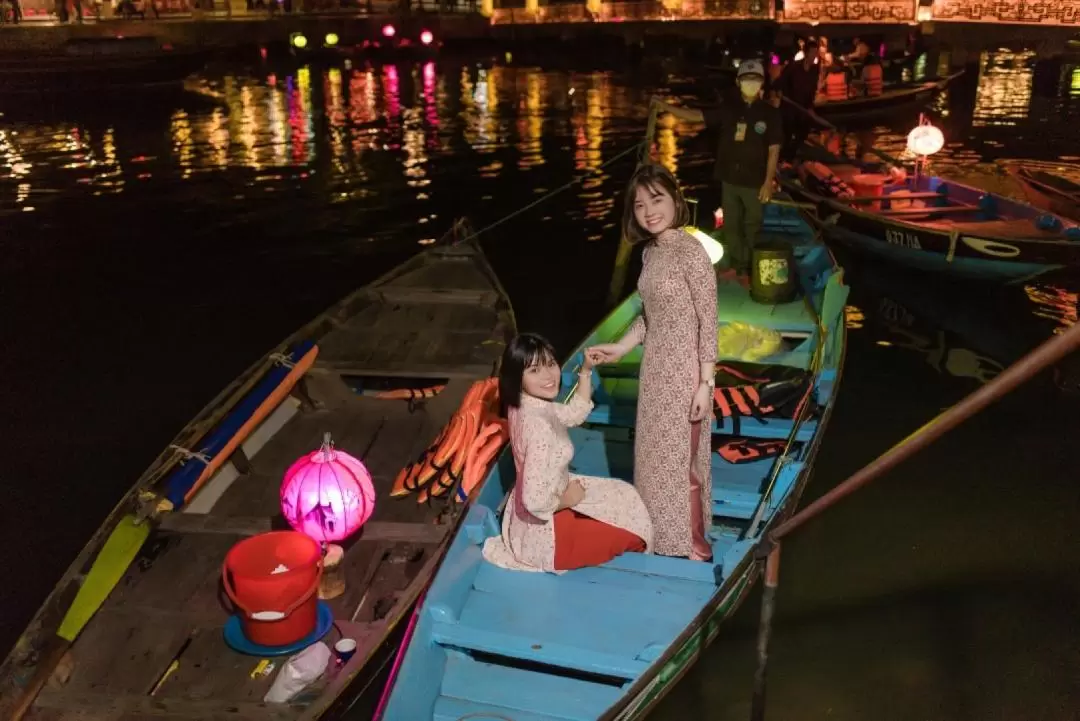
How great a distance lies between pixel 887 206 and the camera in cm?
1394

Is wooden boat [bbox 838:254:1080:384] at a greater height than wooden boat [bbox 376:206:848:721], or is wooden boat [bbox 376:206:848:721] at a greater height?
wooden boat [bbox 376:206:848:721]

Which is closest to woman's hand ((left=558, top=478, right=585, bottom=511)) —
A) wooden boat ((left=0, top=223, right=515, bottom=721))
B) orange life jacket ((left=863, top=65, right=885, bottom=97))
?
wooden boat ((left=0, top=223, right=515, bottom=721))

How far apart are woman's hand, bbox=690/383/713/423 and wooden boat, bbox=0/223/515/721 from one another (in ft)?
5.81

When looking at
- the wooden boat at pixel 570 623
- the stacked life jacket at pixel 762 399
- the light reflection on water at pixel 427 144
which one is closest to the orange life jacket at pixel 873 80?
the light reflection on water at pixel 427 144

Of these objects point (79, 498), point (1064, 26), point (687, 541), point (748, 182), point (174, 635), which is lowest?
point (79, 498)

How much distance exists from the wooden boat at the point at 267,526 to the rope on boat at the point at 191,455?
0.06ft

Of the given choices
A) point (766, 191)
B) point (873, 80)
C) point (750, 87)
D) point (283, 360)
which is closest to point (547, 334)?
point (766, 191)

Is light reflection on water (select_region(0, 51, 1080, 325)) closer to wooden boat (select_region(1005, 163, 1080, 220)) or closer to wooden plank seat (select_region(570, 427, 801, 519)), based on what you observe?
wooden boat (select_region(1005, 163, 1080, 220))

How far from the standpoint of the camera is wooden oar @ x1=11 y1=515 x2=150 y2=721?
478 centimetres

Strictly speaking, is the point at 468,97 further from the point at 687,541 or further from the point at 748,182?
the point at 687,541

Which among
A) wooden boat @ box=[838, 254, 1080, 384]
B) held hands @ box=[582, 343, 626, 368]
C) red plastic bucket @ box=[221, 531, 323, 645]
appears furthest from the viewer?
wooden boat @ box=[838, 254, 1080, 384]

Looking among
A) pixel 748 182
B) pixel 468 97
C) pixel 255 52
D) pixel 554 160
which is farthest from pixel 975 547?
pixel 255 52

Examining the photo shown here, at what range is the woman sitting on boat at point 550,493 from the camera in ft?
15.6

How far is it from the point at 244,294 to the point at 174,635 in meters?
9.71
